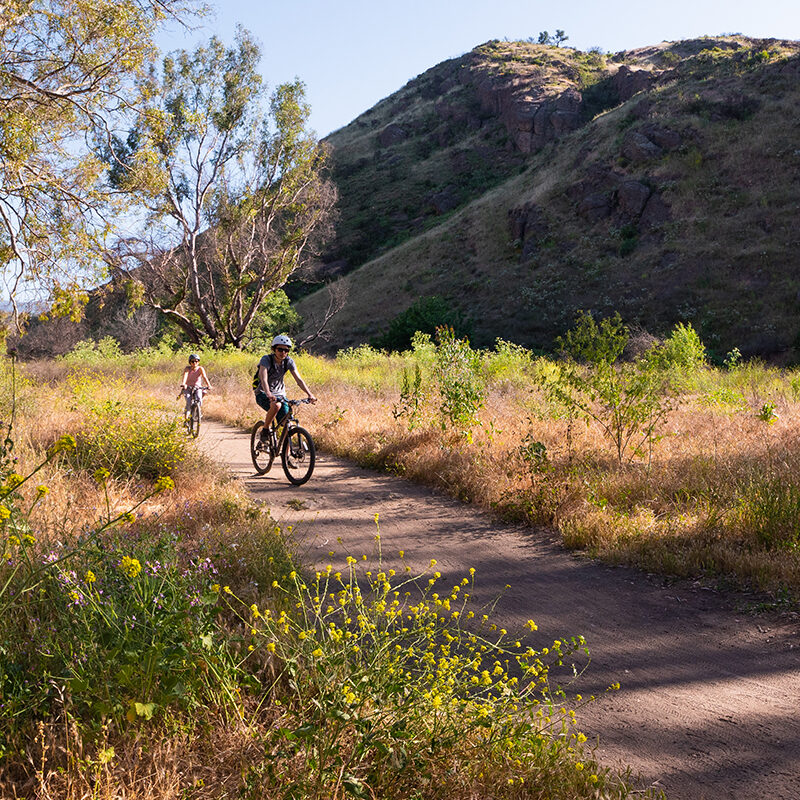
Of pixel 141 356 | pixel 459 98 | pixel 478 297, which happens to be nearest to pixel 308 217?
pixel 141 356

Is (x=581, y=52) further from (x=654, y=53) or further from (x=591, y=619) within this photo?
(x=591, y=619)

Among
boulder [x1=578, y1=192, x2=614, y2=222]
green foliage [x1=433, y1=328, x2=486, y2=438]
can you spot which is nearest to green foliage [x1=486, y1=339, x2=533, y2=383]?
green foliage [x1=433, y1=328, x2=486, y2=438]

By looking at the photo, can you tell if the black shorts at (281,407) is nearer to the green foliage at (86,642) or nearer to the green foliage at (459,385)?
the green foliage at (459,385)

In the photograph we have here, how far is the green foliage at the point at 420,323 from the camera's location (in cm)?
3806

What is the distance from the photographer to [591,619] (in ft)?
14.3

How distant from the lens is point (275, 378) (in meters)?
9.20

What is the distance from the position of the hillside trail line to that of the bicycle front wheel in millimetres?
1393

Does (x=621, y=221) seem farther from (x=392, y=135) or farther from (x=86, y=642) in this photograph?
(x=392, y=135)

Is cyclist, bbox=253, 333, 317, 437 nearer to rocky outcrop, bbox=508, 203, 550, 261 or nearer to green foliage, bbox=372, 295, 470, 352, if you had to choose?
green foliage, bbox=372, 295, 470, 352

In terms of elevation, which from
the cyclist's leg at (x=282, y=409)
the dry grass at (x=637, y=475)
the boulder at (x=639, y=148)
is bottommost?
the dry grass at (x=637, y=475)

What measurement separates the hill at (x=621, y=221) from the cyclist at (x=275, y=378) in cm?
2622

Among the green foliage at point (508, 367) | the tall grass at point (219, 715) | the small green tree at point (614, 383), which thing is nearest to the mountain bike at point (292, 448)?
the small green tree at point (614, 383)

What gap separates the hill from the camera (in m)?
35.0

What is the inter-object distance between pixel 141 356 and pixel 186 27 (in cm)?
1969
